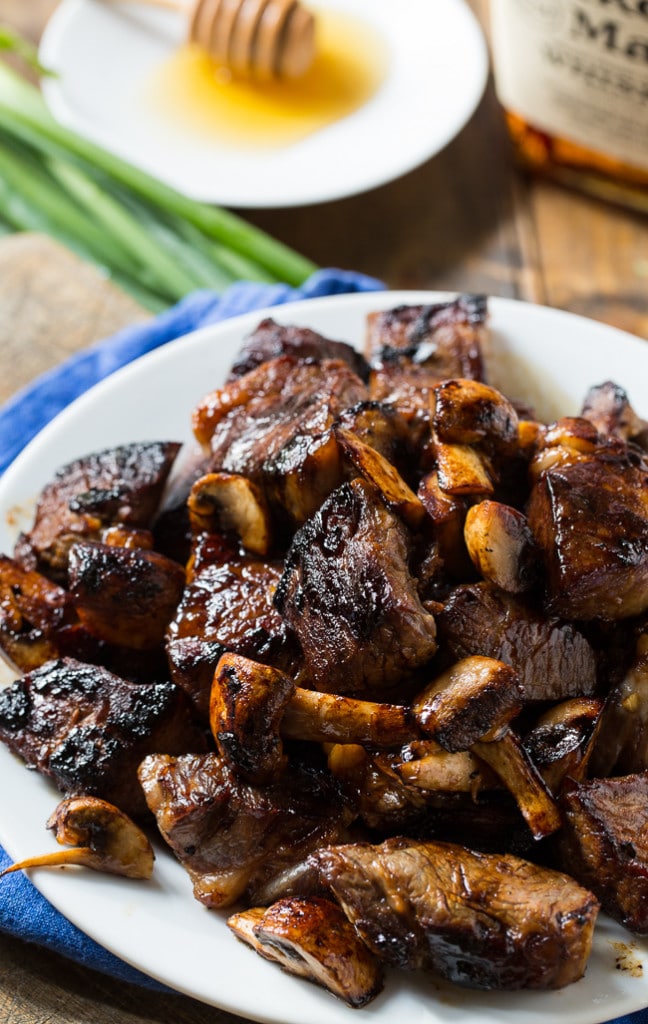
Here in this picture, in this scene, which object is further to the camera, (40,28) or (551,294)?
(40,28)

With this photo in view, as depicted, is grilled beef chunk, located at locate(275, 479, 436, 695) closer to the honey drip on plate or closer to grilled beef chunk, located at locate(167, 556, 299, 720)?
grilled beef chunk, located at locate(167, 556, 299, 720)

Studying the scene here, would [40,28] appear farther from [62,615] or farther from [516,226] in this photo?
[62,615]

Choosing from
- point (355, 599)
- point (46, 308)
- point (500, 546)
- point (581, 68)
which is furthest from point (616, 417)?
point (581, 68)

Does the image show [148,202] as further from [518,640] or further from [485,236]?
[518,640]

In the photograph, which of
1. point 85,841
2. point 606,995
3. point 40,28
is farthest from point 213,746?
point 40,28

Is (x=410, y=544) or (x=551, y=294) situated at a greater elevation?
(x=410, y=544)

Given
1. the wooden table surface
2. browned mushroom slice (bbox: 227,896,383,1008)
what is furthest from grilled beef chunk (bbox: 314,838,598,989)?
the wooden table surface
